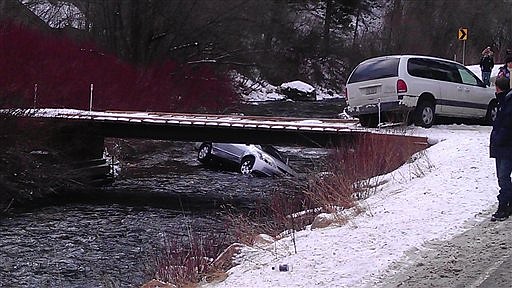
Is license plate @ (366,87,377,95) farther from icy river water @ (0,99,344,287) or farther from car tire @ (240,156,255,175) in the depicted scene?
car tire @ (240,156,255,175)

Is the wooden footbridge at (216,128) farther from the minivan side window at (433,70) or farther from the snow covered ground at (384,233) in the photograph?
the snow covered ground at (384,233)

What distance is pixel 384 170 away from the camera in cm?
1583

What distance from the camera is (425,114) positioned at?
18609 mm

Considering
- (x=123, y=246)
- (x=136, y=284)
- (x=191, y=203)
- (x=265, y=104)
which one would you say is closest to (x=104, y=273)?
(x=136, y=284)

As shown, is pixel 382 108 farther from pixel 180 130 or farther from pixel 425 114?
pixel 180 130

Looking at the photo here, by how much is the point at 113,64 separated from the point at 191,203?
58.0 ft

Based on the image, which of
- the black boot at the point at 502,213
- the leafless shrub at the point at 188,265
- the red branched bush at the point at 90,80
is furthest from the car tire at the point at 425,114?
the red branched bush at the point at 90,80

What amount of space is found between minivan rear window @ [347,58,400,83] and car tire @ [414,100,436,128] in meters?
1.04

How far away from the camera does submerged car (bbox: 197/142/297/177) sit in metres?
25.1

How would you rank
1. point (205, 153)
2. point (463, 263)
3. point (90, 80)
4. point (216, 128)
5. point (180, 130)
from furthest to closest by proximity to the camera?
point (90, 80) → point (205, 153) → point (180, 130) → point (216, 128) → point (463, 263)

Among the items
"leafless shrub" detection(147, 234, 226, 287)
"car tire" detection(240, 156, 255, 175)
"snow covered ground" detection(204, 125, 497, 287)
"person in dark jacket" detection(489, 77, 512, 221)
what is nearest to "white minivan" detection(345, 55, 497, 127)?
"snow covered ground" detection(204, 125, 497, 287)

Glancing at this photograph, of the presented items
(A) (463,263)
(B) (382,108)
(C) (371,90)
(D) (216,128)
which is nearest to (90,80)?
(D) (216,128)

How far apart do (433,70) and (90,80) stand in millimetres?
17177

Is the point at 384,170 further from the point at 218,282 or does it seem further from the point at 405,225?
the point at 218,282
